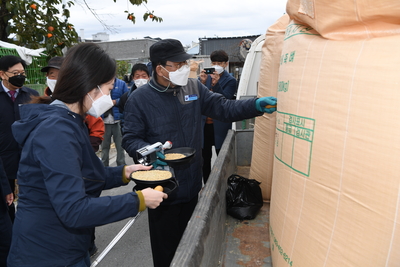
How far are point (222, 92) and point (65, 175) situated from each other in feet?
12.0

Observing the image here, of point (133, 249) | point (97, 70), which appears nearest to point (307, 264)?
point (97, 70)

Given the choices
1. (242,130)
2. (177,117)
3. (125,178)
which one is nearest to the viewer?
(125,178)

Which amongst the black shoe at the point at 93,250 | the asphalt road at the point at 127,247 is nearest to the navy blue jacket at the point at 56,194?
the asphalt road at the point at 127,247

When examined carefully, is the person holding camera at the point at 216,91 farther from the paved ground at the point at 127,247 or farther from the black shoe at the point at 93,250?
the black shoe at the point at 93,250

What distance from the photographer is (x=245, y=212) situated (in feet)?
8.45

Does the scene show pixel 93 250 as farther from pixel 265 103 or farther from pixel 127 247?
pixel 265 103

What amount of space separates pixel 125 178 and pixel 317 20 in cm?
138

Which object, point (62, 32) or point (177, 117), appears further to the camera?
point (62, 32)

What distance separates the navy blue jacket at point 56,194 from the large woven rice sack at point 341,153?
806 mm

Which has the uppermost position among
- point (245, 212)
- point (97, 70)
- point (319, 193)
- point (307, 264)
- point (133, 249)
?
point (97, 70)

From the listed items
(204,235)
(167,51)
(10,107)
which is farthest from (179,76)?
(10,107)

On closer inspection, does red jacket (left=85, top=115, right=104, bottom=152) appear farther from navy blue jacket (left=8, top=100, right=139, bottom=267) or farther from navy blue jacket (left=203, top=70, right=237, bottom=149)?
navy blue jacket (left=8, top=100, right=139, bottom=267)

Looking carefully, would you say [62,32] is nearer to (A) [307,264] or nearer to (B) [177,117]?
(B) [177,117]

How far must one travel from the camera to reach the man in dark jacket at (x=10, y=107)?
3449 mm
